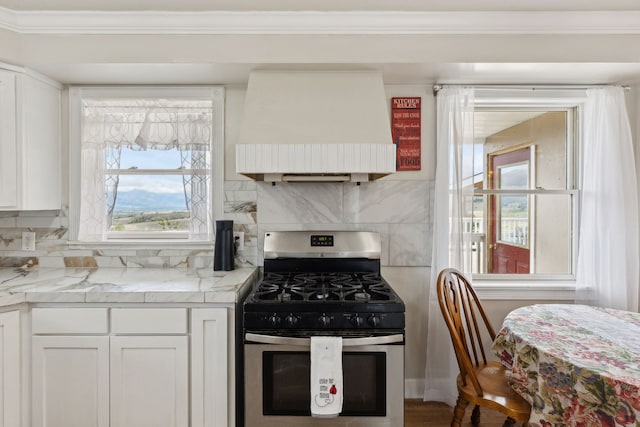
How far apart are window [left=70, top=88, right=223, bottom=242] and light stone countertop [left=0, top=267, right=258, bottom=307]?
1.03 feet

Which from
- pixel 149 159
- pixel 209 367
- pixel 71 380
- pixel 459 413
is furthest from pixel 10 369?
pixel 459 413

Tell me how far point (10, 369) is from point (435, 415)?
236cm

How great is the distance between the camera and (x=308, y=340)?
1.72 metres

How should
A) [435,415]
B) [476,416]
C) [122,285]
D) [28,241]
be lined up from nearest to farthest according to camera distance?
[122,285], [476,416], [435,415], [28,241]

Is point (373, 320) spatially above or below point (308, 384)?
above

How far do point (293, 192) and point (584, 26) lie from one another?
6.40ft

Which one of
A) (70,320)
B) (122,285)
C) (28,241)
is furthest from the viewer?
(28,241)

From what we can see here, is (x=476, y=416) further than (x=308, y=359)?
Yes

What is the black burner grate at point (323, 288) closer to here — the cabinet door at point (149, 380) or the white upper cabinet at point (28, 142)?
the cabinet door at point (149, 380)

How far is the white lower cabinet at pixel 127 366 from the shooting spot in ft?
5.92

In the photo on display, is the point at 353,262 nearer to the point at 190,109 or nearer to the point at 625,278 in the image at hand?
the point at 190,109

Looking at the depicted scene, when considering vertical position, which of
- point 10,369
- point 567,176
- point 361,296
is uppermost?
point 567,176

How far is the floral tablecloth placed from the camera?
123 centimetres

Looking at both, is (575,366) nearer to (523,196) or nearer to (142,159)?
(523,196)
